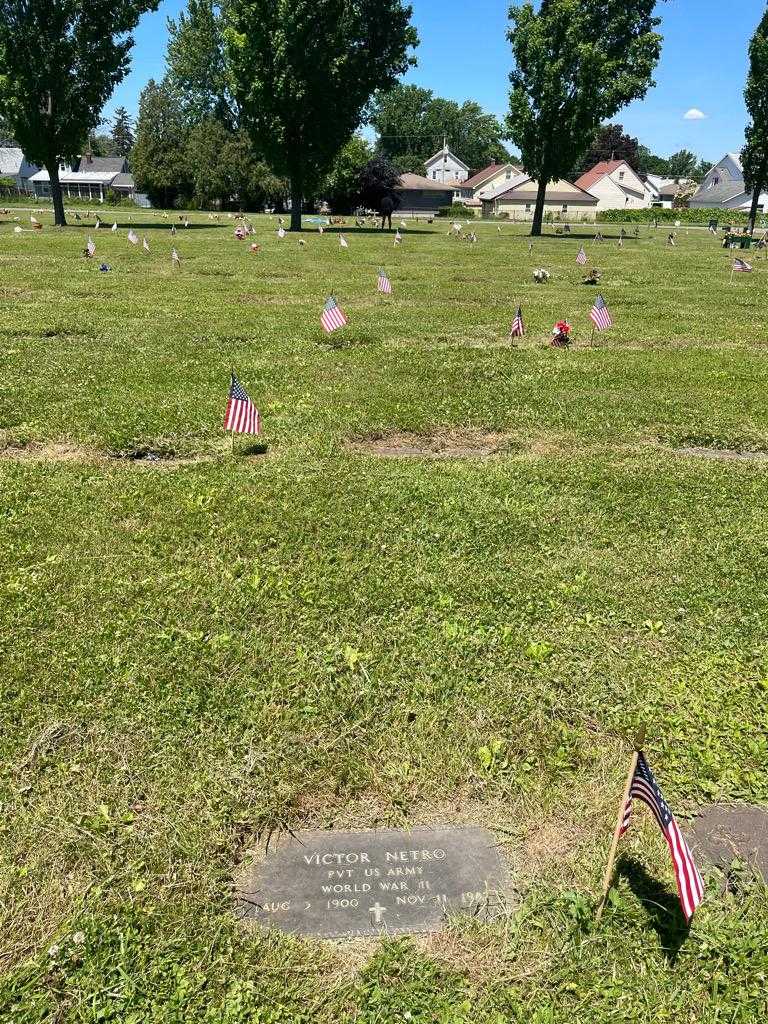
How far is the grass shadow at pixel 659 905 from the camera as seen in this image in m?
3.18

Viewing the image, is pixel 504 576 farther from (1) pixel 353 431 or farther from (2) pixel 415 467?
(1) pixel 353 431

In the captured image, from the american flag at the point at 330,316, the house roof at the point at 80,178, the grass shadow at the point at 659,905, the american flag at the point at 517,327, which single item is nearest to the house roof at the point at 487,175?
the house roof at the point at 80,178

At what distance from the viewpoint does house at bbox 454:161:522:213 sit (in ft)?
308

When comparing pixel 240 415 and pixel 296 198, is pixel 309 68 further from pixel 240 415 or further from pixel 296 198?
pixel 240 415

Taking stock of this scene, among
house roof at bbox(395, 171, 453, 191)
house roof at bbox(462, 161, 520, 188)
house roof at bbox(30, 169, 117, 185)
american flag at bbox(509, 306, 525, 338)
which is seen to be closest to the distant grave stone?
american flag at bbox(509, 306, 525, 338)

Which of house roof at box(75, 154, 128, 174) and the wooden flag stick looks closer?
the wooden flag stick

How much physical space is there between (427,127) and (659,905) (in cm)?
14687

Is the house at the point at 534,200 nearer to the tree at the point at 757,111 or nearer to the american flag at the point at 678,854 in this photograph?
the tree at the point at 757,111

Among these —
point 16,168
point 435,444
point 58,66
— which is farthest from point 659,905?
point 16,168

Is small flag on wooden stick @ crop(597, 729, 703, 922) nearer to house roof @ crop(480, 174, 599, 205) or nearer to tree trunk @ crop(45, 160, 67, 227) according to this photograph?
tree trunk @ crop(45, 160, 67, 227)

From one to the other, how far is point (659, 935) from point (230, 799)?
2.06 metres

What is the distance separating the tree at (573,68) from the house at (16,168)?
7243 cm

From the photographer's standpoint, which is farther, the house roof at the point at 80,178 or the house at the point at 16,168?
the house at the point at 16,168

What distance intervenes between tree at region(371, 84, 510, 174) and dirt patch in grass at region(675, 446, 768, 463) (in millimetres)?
129967
